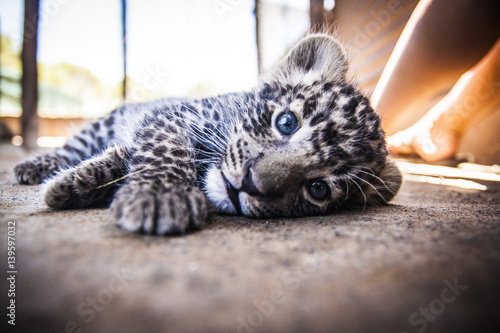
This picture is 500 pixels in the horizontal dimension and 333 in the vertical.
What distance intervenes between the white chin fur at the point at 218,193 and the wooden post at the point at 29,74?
908cm

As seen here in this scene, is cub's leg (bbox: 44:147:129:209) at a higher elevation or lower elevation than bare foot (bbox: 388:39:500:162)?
lower

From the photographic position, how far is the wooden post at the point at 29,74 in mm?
8492

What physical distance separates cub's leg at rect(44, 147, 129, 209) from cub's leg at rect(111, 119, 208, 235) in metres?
0.22

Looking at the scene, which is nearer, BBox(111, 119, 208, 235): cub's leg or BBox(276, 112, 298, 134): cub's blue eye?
BBox(111, 119, 208, 235): cub's leg

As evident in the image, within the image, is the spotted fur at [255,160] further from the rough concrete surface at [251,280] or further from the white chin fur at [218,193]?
the rough concrete surface at [251,280]

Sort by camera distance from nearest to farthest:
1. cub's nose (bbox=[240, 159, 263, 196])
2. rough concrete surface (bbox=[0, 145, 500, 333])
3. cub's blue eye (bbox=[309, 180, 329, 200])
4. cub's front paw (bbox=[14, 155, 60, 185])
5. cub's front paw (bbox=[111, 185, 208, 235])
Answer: rough concrete surface (bbox=[0, 145, 500, 333]) < cub's front paw (bbox=[111, 185, 208, 235]) < cub's nose (bbox=[240, 159, 263, 196]) < cub's blue eye (bbox=[309, 180, 329, 200]) < cub's front paw (bbox=[14, 155, 60, 185])

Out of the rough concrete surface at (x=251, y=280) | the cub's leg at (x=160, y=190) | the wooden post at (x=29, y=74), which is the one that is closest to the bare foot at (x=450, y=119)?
the cub's leg at (x=160, y=190)

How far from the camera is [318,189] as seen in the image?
221 centimetres

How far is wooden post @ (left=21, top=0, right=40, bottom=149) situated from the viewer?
849 cm

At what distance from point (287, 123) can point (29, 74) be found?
9.56 metres

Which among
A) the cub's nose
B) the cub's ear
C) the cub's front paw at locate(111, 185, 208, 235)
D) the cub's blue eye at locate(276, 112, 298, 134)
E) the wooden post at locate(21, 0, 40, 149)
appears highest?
Answer: the wooden post at locate(21, 0, 40, 149)

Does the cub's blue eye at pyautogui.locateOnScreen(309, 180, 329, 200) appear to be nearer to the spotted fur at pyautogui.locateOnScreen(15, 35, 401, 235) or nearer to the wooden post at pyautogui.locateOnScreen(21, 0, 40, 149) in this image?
the spotted fur at pyautogui.locateOnScreen(15, 35, 401, 235)

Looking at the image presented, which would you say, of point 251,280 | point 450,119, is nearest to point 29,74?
point 251,280

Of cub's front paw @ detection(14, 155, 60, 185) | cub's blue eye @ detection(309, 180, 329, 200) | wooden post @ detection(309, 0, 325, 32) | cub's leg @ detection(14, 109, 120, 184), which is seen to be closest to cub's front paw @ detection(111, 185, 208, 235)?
cub's blue eye @ detection(309, 180, 329, 200)
